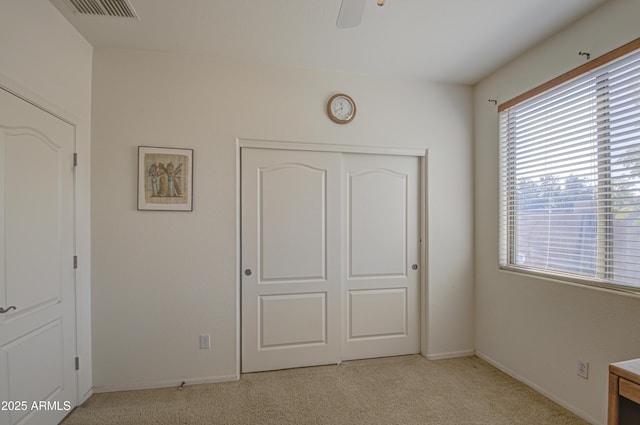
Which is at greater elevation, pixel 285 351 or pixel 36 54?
pixel 36 54

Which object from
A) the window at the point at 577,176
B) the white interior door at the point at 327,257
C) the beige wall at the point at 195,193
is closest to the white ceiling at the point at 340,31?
the beige wall at the point at 195,193

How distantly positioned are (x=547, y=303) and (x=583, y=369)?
46cm

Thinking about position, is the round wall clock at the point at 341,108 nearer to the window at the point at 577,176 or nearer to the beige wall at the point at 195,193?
the beige wall at the point at 195,193

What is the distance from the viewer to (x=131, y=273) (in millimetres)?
2518

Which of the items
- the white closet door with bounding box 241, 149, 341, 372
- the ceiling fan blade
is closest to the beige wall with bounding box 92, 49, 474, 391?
the white closet door with bounding box 241, 149, 341, 372

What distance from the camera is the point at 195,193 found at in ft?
8.61

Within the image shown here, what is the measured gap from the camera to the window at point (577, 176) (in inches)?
75.4

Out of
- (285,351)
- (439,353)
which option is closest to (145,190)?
(285,351)

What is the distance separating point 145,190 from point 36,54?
105cm

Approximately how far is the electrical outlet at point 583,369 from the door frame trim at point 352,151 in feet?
3.88

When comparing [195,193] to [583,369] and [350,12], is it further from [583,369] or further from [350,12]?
[583,369]

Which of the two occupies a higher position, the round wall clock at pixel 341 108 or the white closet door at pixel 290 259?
the round wall clock at pixel 341 108

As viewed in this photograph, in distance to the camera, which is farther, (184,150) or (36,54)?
(184,150)

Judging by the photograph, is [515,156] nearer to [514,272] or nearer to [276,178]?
[514,272]
